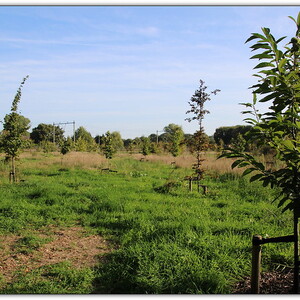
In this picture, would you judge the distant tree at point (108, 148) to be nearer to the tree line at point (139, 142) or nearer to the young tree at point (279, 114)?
the tree line at point (139, 142)

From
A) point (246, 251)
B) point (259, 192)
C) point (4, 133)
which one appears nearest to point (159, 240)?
point (246, 251)

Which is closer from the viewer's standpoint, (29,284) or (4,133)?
(29,284)

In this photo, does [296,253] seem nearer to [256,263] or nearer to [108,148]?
[256,263]

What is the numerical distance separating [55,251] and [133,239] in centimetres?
129

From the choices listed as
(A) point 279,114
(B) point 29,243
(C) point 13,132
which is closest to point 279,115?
(A) point 279,114

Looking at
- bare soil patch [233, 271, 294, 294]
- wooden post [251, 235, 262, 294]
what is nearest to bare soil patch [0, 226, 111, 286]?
bare soil patch [233, 271, 294, 294]

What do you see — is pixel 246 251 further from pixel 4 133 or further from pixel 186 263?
pixel 4 133

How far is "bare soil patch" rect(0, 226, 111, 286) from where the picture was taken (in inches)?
180

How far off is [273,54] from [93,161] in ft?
52.7

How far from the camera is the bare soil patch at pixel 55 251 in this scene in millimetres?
4578

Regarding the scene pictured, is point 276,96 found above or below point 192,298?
above

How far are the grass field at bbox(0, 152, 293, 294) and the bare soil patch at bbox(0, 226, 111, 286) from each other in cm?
2

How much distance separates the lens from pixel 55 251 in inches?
203

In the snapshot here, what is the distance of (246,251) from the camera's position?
14.5ft
